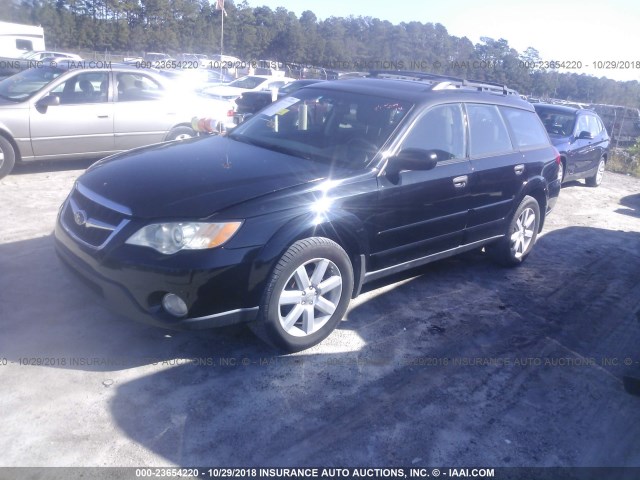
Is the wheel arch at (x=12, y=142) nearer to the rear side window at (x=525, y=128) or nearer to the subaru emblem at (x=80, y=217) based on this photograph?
the subaru emblem at (x=80, y=217)

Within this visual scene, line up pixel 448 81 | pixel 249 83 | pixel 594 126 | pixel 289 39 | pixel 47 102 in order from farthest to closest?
1. pixel 289 39
2. pixel 249 83
3. pixel 594 126
4. pixel 47 102
5. pixel 448 81

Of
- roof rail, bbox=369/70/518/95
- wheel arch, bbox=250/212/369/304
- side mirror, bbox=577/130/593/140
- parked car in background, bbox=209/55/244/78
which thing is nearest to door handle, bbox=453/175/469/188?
roof rail, bbox=369/70/518/95

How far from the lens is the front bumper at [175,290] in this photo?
11.2 ft

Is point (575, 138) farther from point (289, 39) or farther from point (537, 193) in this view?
point (289, 39)

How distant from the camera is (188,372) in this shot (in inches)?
146

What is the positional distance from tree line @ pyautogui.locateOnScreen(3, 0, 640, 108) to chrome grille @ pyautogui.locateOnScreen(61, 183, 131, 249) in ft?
49.1

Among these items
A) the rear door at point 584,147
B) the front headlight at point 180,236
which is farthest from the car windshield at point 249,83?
the front headlight at point 180,236

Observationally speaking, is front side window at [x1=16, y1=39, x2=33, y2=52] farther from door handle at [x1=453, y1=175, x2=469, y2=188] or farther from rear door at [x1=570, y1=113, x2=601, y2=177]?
door handle at [x1=453, y1=175, x2=469, y2=188]

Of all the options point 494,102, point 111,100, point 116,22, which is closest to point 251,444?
point 494,102

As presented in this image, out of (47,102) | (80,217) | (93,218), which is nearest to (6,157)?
(47,102)

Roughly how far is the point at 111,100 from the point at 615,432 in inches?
300

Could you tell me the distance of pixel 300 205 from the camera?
3.80 meters

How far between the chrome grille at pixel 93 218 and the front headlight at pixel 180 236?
6.7 inches

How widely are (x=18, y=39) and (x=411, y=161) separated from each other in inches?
1263
